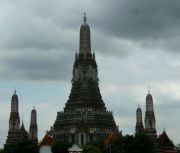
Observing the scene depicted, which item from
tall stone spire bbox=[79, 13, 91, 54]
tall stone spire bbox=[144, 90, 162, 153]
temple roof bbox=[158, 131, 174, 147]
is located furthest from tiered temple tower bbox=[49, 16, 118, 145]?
temple roof bbox=[158, 131, 174, 147]

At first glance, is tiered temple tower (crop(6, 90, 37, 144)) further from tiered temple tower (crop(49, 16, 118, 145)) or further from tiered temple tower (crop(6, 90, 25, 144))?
tiered temple tower (crop(49, 16, 118, 145))

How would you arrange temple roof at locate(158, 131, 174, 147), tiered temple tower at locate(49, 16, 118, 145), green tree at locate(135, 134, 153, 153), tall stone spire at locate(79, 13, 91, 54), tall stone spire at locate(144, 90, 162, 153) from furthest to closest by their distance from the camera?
tall stone spire at locate(79, 13, 91, 54)
tall stone spire at locate(144, 90, 162, 153)
temple roof at locate(158, 131, 174, 147)
tiered temple tower at locate(49, 16, 118, 145)
green tree at locate(135, 134, 153, 153)

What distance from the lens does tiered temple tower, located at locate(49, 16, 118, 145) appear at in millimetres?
168875

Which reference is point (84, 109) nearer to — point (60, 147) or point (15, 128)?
point (15, 128)

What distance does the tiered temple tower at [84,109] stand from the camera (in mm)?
168875

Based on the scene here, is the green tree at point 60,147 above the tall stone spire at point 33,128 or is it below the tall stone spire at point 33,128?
below

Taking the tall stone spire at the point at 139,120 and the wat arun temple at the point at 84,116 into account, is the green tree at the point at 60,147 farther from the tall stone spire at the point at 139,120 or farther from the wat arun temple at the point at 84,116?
the tall stone spire at the point at 139,120

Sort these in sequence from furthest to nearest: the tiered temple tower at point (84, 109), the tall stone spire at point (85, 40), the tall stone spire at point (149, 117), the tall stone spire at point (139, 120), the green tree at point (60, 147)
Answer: the tall stone spire at point (139, 120) → the tall stone spire at point (85, 40) → the tall stone spire at point (149, 117) → the tiered temple tower at point (84, 109) → the green tree at point (60, 147)

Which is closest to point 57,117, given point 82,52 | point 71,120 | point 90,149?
point 71,120

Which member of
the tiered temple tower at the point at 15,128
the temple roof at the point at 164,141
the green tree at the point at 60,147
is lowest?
the green tree at the point at 60,147

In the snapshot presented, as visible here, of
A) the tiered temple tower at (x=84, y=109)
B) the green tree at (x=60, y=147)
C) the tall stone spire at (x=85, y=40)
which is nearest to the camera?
the green tree at (x=60, y=147)

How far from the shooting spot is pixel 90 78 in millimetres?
181000

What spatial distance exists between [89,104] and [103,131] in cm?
985

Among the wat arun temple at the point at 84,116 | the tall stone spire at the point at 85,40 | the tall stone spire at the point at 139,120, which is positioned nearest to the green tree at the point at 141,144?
the wat arun temple at the point at 84,116
